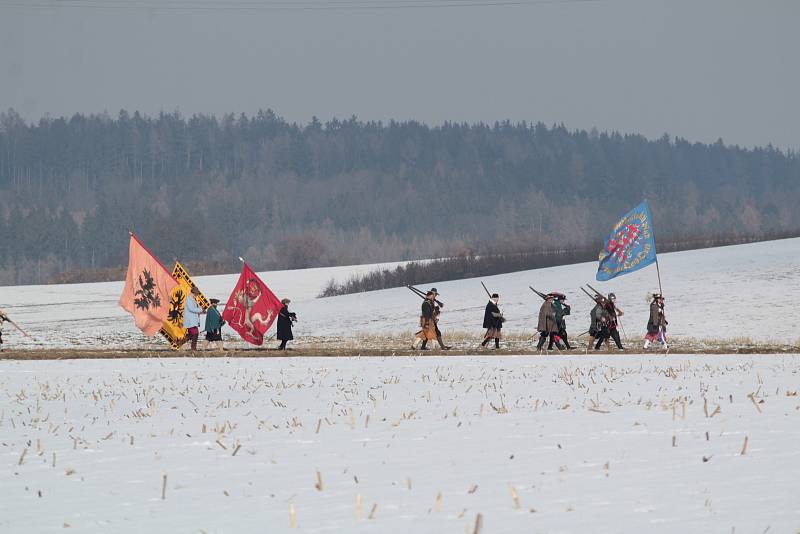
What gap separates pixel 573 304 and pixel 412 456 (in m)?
37.6

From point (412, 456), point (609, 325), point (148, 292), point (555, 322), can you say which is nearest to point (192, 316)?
point (148, 292)

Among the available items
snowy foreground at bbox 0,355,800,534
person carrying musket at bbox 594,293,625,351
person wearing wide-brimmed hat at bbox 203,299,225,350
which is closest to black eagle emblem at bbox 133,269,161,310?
person wearing wide-brimmed hat at bbox 203,299,225,350

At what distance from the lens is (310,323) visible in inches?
1924

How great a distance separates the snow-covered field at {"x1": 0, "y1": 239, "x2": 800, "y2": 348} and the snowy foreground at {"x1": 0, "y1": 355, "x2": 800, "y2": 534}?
1998 cm

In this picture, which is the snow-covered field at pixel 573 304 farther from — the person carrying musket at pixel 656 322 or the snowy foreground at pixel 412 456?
the snowy foreground at pixel 412 456

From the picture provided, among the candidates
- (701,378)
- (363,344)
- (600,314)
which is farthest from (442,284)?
(701,378)

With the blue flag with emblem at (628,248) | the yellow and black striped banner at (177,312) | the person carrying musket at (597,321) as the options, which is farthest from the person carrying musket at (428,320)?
the yellow and black striped banner at (177,312)

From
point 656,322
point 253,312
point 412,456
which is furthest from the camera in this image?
point 253,312

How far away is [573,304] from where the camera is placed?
48.8 meters

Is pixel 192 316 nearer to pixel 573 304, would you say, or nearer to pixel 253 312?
pixel 253 312

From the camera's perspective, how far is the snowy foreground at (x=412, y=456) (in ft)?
30.5

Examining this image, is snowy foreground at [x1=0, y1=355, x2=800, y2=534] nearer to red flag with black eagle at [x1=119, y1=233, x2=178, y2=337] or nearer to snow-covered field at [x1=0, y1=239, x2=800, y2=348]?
red flag with black eagle at [x1=119, y1=233, x2=178, y2=337]

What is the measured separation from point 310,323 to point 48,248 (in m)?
142

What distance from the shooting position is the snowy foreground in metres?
9.30
